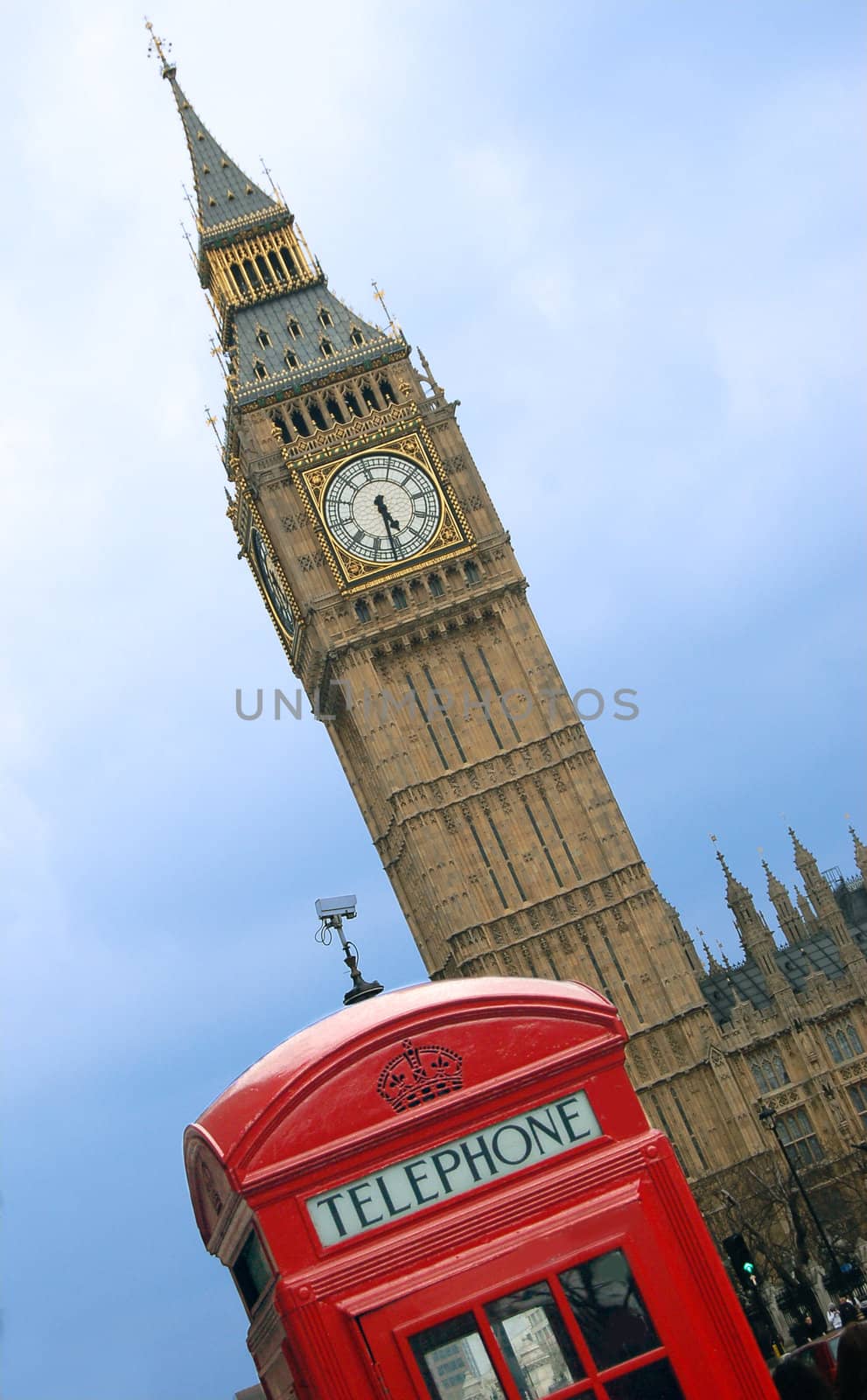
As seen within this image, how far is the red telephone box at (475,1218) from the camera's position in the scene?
1149 centimetres

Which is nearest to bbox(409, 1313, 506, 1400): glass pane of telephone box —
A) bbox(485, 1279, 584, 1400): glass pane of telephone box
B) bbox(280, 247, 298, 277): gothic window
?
bbox(485, 1279, 584, 1400): glass pane of telephone box

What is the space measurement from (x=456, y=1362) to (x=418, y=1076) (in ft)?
5.99

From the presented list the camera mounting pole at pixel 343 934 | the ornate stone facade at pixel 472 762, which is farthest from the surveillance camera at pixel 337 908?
the ornate stone facade at pixel 472 762

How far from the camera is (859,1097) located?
206 ft

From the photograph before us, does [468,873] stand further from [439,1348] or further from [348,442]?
[439,1348]

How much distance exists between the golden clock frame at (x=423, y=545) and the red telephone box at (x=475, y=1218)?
52.5 meters

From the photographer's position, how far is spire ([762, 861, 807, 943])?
73938 mm

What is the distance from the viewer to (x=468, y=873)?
62000 mm

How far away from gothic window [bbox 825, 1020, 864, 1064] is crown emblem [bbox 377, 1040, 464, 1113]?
53.9 meters

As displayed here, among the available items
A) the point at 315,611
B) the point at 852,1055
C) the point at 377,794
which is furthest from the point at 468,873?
the point at 852,1055

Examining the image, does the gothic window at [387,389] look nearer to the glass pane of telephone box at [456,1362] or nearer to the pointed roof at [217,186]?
the pointed roof at [217,186]

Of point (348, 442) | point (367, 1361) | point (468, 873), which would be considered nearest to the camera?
point (367, 1361)

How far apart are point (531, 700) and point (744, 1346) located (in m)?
52.5

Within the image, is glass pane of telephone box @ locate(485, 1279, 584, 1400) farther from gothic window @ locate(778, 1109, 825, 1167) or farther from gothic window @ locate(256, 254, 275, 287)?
gothic window @ locate(256, 254, 275, 287)
